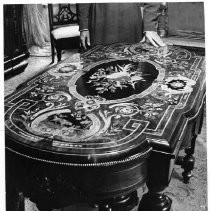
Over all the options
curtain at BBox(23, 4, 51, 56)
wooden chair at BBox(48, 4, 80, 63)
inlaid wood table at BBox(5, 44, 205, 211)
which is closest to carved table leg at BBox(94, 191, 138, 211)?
inlaid wood table at BBox(5, 44, 205, 211)

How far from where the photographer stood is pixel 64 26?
8.90 feet

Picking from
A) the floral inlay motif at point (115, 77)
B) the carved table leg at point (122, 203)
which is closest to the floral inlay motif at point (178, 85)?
the floral inlay motif at point (115, 77)

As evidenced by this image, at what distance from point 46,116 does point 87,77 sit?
0.34m

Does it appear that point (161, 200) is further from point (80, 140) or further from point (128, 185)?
point (80, 140)

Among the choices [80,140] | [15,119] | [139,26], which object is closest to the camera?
[80,140]

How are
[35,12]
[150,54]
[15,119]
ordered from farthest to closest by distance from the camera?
[35,12]
[150,54]
[15,119]

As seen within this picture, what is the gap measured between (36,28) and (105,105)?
8.52 ft

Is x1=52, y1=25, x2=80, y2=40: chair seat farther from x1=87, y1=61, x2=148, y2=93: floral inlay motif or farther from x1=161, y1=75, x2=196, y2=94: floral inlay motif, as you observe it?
x1=161, y1=75, x2=196, y2=94: floral inlay motif

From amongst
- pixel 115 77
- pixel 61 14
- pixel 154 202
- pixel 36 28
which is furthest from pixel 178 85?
pixel 36 28

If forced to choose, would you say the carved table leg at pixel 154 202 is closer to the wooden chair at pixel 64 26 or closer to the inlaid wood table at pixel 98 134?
the inlaid wood table at pixel 98 134

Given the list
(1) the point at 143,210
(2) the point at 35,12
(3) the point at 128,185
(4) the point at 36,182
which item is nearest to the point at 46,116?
(4) the point at 36,182

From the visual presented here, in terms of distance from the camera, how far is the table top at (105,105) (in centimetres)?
79

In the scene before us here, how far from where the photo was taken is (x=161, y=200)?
95 centimetres

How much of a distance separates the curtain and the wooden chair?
589mm
